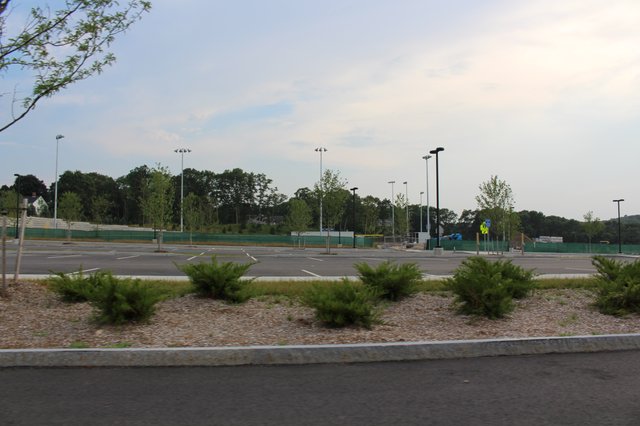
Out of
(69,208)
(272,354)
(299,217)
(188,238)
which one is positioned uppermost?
(69,208)

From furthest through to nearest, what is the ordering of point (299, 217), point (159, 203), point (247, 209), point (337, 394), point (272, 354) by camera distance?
point (247, 209) < point (299, 217) < point (159, 203) < point (272, 354) < point (337, 394)

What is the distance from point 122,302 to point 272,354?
2326mm

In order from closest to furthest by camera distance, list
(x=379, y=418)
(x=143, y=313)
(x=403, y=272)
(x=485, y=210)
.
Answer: (x=379, y=418), (x=143, y=313), (x=403, y=272), (x=485, y=210)

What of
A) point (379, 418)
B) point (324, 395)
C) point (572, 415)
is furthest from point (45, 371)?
point (572, 415)

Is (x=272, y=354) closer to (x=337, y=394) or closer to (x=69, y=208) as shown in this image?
(x=337, y=394)

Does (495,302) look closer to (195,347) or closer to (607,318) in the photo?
(607,318)

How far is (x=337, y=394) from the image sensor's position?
4.62m

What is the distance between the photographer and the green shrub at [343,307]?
6801 millimetres

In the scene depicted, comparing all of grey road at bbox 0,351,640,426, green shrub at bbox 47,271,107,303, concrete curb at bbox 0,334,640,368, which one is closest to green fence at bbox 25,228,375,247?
green shrub at bbox 47,271,107,303

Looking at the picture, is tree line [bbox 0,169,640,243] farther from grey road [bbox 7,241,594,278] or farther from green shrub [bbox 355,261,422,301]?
green shrub [bbox 355,261,422,301]

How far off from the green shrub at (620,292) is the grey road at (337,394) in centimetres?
265

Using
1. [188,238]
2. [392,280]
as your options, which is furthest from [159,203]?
[392,280]

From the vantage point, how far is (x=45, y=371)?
5305mm

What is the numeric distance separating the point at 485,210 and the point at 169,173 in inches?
1077
